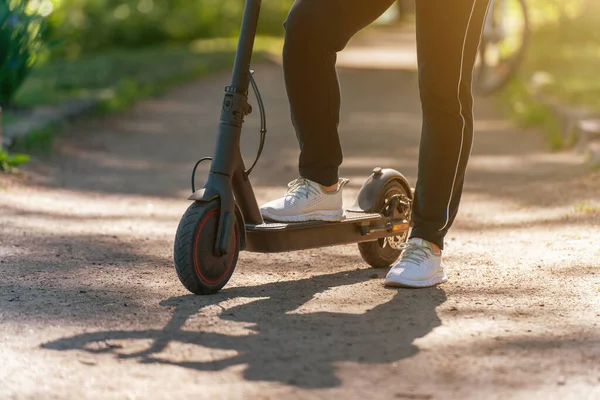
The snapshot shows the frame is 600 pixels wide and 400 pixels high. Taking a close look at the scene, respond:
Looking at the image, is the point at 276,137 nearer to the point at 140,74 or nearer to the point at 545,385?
the point at 140,74

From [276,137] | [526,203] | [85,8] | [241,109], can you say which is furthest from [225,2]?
[241,109]

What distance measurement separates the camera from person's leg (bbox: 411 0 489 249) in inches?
139

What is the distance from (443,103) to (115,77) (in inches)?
379

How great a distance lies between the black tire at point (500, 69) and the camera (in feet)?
35.7

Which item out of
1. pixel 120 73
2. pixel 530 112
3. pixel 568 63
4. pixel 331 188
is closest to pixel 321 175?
pixel 331 188

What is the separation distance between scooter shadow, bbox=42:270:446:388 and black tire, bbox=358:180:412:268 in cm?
50

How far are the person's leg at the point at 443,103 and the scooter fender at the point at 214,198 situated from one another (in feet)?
2.09

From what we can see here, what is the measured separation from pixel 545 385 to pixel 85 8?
1666 cm

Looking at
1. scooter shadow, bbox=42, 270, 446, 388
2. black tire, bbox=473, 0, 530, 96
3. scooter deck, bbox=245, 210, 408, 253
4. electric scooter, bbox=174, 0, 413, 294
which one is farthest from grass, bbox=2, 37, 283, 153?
scooter shadow, bbox=42, 270, 446, 388

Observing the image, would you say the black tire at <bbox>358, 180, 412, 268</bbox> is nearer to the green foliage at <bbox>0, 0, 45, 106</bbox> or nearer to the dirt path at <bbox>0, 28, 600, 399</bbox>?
the dirt path at <bbox>0, 28, 600, 399</bbox>

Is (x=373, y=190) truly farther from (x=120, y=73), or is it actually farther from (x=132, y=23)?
(x=132, y=23)

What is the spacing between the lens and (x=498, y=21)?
1109 centimetres

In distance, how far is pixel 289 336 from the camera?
3.04m

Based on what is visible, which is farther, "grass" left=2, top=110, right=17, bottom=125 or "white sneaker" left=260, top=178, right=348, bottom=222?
"grass" left=2, top=110, right=17, bottom=125
